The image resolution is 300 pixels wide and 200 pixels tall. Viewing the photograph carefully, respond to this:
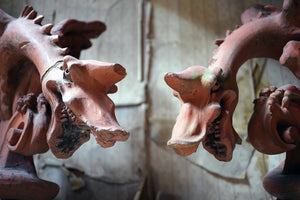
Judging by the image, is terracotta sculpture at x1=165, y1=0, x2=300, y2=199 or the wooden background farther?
the wooden background

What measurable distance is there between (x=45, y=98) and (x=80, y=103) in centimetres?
26

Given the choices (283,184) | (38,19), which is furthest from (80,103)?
(283,184)

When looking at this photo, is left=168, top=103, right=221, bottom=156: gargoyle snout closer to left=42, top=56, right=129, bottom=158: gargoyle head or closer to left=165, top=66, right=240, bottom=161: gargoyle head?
left=165, top=66, right=240, bottom=161: gargoyle head

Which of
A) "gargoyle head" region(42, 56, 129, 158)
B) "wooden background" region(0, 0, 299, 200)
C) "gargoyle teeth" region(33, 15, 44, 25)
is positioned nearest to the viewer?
"gargoyle head" region(42, 56, 129, 158)

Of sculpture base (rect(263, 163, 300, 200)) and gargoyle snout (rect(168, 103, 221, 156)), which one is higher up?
gargoyle snout (rect(168, 103, 221, 156))

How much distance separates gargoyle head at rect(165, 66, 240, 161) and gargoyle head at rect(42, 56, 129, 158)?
0.16m

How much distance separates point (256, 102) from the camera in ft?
3.36

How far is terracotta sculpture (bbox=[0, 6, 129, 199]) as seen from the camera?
807mm

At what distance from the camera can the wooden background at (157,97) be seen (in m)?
1.36

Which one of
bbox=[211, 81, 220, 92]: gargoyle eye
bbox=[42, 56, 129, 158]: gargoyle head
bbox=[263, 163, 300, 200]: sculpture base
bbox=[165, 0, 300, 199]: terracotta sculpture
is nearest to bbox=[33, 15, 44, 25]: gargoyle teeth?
bbox=[42, 56, 129, 158]: gargoyle head

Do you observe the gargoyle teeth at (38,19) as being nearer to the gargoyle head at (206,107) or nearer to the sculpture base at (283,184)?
the gargoyle head at (206,107)

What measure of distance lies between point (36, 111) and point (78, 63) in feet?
1.04

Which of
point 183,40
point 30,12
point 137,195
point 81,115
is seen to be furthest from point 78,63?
point 183,40

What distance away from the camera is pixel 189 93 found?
87cm
